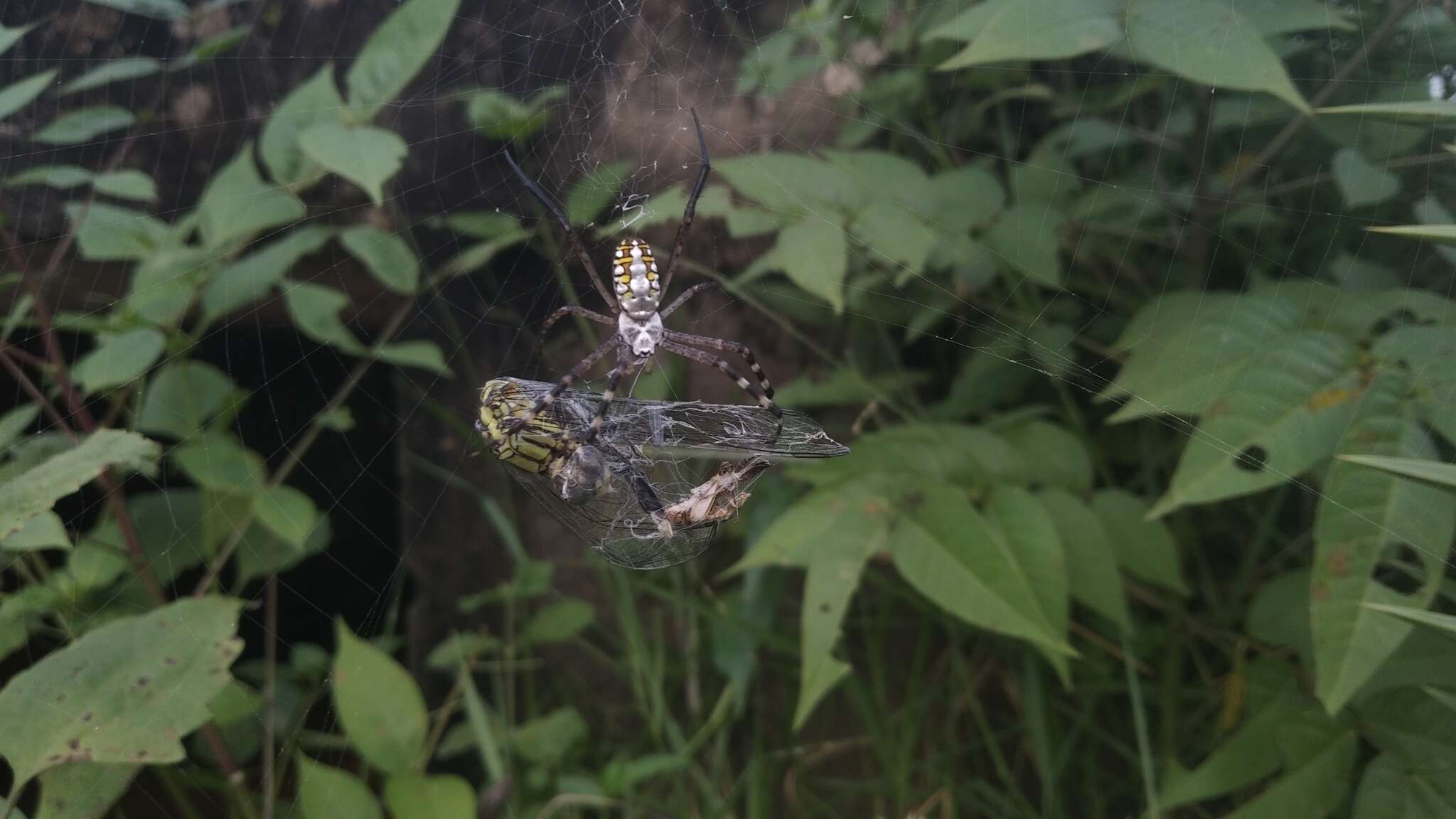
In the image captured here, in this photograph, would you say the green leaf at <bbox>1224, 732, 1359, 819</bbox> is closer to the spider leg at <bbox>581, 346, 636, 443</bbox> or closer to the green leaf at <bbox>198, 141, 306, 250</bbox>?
the spider leg at <bbox>581, 346, 636, 443</bbox>

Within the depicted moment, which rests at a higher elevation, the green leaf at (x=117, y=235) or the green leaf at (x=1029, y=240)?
the green leaf at (x=1029, y=240)

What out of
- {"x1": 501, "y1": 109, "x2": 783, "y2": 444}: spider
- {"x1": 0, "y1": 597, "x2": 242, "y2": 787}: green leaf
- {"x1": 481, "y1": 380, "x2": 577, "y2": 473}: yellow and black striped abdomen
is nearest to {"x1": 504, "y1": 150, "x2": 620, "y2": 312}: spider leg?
{"x1": 501, "y1": 109, "x2": 783, "y2": 444}: spider

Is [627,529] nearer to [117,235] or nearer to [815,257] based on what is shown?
[815,257]

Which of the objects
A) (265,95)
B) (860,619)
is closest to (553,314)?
(860,619)

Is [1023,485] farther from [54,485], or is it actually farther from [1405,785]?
[54,485]

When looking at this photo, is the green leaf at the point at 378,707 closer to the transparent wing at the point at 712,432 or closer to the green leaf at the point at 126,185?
the transparent wing at the point at 712,432

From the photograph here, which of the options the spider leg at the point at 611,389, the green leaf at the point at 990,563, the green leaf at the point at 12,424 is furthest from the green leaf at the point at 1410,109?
the green leaf at the point at 12,424

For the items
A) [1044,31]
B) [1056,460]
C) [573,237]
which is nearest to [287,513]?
[573,237]
